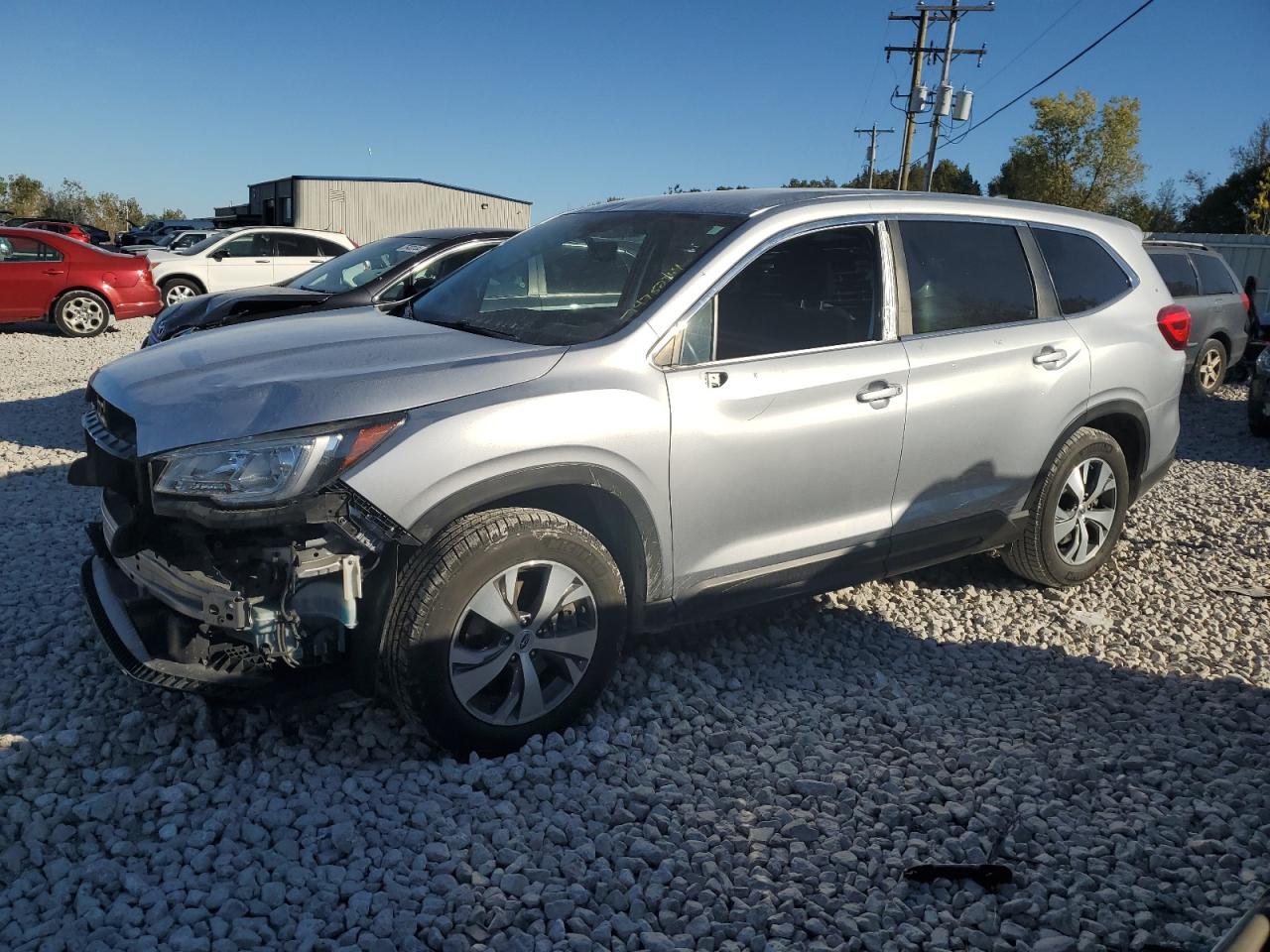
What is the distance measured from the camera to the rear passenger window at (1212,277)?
1212cm

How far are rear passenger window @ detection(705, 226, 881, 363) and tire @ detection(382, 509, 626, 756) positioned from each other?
89 centimetres

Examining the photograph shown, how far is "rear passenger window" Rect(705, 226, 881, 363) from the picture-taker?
367cm

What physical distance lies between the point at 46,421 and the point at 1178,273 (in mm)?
12223

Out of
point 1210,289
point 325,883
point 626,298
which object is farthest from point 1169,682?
point 1210,289

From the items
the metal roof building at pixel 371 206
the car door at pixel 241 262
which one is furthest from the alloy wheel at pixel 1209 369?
the metal roof building at pixel 371 206

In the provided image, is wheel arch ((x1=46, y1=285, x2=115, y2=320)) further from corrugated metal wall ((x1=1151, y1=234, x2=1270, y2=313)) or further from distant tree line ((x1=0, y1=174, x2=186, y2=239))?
distant tree line ((x1=0, y1=174, x2=186, y2=239))

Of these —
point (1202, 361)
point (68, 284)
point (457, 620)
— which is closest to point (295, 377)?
point (457, 620)

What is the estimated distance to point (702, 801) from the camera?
318 centimetres

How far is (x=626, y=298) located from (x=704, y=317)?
32 cm

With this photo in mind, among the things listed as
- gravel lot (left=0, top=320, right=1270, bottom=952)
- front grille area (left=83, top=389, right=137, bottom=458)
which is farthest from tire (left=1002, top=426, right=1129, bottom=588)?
front grille area (left=83, top=389, right=137, bottom=458)

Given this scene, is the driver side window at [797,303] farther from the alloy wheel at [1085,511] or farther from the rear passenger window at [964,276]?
the alloy wheel at [1085,511]

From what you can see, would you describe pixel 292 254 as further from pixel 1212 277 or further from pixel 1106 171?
pixel 1106 171

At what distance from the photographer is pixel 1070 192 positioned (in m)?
50.9

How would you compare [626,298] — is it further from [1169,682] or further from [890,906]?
[1169,682]
